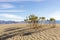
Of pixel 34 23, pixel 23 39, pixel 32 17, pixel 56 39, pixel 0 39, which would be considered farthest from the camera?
pixel 34 23

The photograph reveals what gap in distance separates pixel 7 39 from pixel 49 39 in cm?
478

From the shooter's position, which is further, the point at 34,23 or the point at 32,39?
the point at 34,23

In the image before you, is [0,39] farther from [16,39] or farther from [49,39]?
[49,39]

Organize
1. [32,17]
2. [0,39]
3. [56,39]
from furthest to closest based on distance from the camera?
[32,17] < [0,39] < [56,39]

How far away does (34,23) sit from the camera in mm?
32375

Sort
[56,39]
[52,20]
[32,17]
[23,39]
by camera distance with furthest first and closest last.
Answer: [52,20]
[32,17]
[23,39]
[56,39]

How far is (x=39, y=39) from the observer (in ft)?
50.3

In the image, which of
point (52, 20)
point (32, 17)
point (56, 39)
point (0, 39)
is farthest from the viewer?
point (52, 20)

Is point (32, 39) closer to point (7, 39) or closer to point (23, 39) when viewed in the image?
point (23, 39)

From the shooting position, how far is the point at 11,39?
53.2 ft

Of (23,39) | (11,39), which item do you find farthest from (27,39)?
(11,39)

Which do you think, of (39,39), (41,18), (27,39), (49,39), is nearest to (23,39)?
(27,39)

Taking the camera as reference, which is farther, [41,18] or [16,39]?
[41,18]

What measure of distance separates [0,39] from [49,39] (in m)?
5.84
